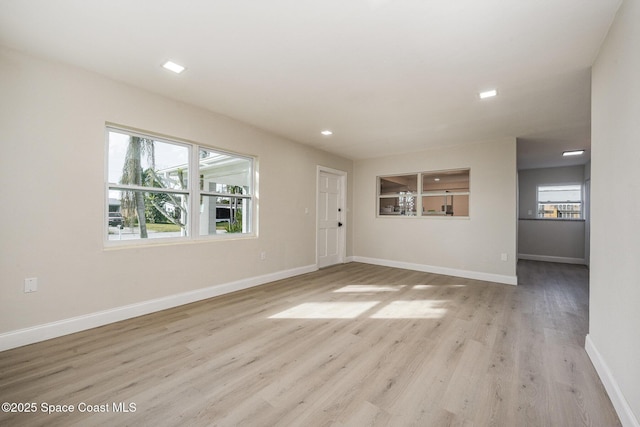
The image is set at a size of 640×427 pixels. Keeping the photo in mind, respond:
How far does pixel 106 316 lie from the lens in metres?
2.70

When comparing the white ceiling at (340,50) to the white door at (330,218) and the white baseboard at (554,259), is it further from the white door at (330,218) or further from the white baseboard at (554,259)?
the white baseboard at (554,259)

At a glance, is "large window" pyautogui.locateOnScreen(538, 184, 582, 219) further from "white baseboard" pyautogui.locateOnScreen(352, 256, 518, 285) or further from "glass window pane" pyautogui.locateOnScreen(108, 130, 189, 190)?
"glass window pane" pyautogui.locateOnScreen(108, 130, 189, 190)

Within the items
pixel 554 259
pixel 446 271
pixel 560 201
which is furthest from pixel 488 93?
pixel 554 259

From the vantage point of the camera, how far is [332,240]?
6035mm

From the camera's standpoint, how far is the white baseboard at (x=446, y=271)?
4496mm

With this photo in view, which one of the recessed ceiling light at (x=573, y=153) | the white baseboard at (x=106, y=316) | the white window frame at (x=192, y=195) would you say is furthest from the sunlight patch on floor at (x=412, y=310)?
the recessed ceiling light at (x=573, y=153)

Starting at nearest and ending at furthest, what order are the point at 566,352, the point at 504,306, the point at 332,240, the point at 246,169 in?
the point at 566,352
the point at 504,306
the point at 246,169
the point at 332,240

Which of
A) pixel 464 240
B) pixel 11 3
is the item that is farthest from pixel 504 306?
pixel 11 3

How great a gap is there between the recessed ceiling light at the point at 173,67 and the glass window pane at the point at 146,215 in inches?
55.3

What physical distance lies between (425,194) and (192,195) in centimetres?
432

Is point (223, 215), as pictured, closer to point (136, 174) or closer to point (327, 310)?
point (136, 174)

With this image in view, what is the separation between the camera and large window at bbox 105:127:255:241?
2.90 meters

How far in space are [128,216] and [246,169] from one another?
175 centimetres

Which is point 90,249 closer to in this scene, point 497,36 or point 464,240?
point 497,36
